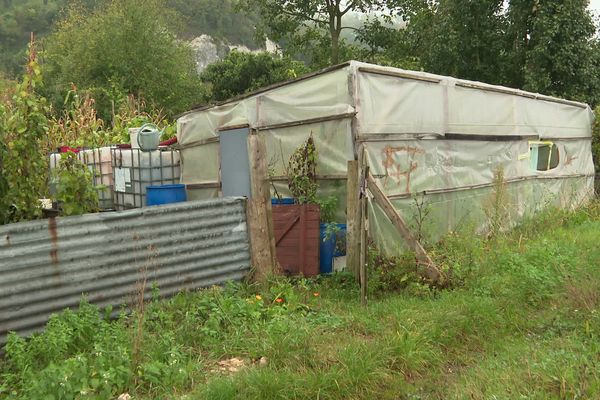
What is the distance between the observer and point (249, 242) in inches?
225

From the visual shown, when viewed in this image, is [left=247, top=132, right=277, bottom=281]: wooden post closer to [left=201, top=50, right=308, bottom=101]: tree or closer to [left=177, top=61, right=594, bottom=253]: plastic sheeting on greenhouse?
[left=177, top=61, right=594, bottom=253]: plastic sheeting on greenhouse

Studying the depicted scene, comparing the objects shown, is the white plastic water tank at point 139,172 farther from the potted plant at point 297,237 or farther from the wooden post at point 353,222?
the wooden post at point 353,222

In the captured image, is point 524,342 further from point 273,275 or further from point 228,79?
point 228,79

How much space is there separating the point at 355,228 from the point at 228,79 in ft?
64.2

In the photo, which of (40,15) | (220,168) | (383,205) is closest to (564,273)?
(383,205)

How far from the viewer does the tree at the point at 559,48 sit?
14336mm

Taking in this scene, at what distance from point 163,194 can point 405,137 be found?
384 cm

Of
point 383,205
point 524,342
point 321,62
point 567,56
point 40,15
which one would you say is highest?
point 40,15

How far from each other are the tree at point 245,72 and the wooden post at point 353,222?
18.5 meters

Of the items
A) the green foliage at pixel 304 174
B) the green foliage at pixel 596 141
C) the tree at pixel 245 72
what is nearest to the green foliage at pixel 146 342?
the green foliage at pixel 304 174

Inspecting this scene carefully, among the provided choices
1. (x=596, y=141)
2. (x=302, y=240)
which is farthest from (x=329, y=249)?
(x=596, y=141)

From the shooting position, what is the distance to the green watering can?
9359 mm

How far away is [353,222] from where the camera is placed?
620 cm

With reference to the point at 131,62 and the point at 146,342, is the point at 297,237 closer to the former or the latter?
the point at 146,342
